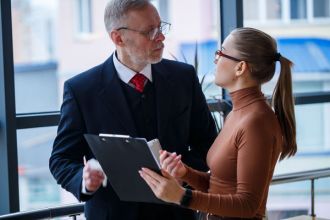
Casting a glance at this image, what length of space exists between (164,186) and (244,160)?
Answer: 27cm

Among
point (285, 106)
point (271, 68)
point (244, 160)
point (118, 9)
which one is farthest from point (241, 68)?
point (118, 9)

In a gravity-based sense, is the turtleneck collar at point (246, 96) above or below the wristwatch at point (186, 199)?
above

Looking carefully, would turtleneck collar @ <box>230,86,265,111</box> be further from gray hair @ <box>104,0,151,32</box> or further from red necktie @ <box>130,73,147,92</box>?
gray hair @ <box>104,0,151,32</box>

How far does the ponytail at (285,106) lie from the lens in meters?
2.01

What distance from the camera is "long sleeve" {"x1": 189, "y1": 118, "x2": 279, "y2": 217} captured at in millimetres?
1815

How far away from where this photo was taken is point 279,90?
205cm

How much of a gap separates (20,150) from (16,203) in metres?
0.49

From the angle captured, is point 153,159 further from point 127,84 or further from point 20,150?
point 20,150

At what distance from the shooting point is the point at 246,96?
1.99 m

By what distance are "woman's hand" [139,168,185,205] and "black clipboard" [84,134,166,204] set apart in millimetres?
22

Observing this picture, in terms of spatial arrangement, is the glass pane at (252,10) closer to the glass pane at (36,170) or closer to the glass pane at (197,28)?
the glass pane at (197,28)

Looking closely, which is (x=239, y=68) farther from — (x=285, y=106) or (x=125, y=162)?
(x=125, y=162)

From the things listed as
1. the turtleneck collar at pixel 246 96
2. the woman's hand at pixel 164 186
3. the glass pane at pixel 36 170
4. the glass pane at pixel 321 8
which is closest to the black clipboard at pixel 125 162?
the woman's hand at pixel 164 186

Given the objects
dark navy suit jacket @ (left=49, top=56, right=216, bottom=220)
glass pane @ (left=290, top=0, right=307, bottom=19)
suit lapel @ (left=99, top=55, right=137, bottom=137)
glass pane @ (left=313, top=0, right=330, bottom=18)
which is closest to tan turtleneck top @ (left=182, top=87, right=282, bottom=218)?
dark navy suit jacket @ (left=49, top=56, right=216, bottom=220)
